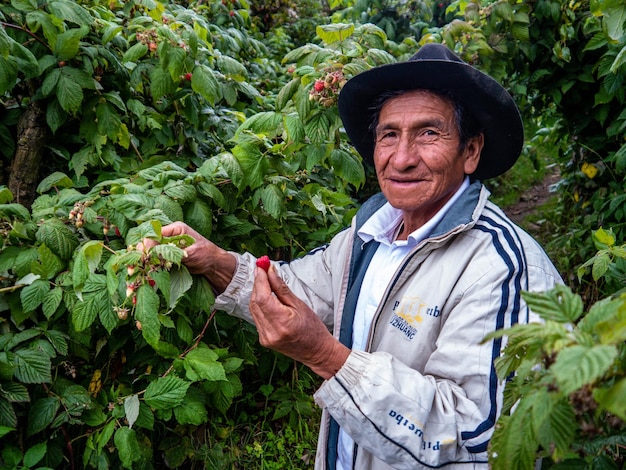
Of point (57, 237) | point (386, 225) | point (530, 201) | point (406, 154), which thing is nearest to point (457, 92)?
point (406, 154)

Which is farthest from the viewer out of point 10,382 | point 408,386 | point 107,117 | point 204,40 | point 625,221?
point 625,221

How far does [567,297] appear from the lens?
33.6 inches

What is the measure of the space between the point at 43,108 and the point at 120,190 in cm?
76

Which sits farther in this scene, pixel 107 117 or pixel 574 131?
pixel 574 131

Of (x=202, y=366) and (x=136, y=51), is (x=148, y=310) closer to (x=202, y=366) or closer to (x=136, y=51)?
(x=202, y=366)

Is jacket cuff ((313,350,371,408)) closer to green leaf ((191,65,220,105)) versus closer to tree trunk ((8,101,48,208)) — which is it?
green leaf ((191,65,220,105))

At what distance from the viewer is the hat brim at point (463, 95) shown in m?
1.71

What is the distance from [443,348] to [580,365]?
799 millimetres

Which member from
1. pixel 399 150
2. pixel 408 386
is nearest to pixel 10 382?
pixel 408 386

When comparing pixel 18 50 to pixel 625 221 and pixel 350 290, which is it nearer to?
pixel 350 290

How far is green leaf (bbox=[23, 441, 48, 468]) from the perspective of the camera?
179 centimetres

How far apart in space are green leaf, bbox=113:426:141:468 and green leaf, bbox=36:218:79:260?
0.60 m

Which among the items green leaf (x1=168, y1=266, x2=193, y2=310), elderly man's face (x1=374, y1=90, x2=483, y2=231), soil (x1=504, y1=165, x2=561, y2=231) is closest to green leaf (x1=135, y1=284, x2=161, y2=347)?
green leaf (x1=168, y1=266, x2=193, y2=310)

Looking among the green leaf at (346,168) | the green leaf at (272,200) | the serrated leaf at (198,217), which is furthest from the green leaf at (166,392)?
the green leaf at (346,168)
